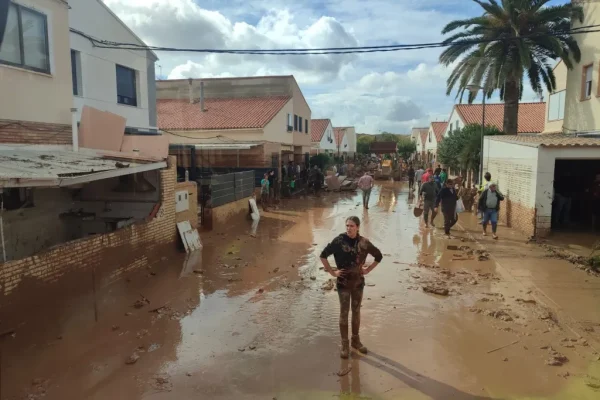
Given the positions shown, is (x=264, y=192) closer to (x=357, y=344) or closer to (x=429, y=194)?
(x=429, y=194)

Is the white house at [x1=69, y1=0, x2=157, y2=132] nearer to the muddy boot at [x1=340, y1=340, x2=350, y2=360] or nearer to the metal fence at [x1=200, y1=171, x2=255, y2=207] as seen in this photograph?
the metal fence at [x1=200, y1=171, x2=255, y2=207]

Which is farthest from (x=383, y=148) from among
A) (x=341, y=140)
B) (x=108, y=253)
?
(x=108, y=253)

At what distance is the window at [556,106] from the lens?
17.9 m

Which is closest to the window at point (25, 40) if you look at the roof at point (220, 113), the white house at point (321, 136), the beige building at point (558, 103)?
the roof at point (220, 113)

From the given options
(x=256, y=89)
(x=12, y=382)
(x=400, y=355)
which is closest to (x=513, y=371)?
(x=400, y=355)

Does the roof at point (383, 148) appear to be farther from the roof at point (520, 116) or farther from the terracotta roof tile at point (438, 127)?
the terracotta roof tile at point (438, 127)

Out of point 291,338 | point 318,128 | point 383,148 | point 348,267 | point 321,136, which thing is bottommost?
point 291,338

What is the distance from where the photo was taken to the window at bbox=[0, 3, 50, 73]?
322 inches

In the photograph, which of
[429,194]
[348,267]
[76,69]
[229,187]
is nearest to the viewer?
[348,267]

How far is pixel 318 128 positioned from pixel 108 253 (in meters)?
42.7

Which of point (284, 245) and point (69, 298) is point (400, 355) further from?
point (284, 245)

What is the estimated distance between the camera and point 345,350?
5.10 meters

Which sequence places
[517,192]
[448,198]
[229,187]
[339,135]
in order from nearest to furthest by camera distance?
[448,198] → [517,192] → [229,187] → [339,135]

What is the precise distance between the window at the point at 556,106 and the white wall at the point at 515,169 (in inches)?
160
